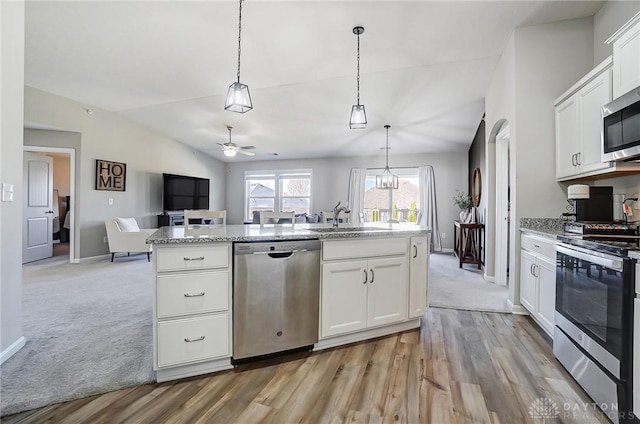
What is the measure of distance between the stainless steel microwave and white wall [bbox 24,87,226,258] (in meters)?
6.83

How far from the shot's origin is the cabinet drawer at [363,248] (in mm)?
2164

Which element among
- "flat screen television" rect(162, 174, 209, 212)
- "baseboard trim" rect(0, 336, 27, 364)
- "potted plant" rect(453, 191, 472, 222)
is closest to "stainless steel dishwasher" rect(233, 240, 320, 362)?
"baseboard trim" rect(0, 336, 27, 364)

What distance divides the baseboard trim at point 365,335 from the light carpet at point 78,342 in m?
1.14

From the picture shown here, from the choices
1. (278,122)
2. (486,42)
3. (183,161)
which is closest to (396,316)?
(486,42)

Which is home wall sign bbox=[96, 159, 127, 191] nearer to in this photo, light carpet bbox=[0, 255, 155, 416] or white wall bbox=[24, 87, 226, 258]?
white wall bbox=[24, 87, 226, 258]

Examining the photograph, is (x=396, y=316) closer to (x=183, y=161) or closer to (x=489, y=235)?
(x=489, y=235)

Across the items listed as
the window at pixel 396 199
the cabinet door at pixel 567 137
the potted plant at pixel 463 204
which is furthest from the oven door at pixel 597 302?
the window at pixel 396 199

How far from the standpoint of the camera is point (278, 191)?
914 cm

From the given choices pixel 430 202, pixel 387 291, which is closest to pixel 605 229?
pixel 387 291

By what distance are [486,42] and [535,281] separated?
257 centimetres

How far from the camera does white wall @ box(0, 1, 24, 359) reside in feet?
6.37

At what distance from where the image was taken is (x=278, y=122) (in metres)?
5.91

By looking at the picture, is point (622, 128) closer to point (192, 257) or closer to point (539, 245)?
point (539, 245)

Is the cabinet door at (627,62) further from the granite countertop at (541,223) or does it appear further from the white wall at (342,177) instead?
the white wall at (342,177)
